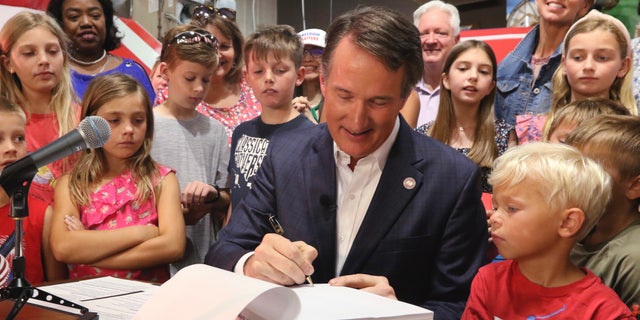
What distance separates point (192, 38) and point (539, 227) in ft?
7.18

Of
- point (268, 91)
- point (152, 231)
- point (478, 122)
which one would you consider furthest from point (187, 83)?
point (478, 122)

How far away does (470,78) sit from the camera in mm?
3090

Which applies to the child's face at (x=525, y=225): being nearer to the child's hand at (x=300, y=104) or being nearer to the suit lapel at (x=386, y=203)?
the suit lapel at (x=386, y=203)

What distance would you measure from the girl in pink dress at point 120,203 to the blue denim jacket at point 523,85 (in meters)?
1.65

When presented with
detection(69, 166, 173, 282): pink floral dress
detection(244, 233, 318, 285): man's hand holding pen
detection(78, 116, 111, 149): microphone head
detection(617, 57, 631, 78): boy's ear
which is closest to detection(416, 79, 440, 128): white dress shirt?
detection(617, 57, 631, 78): boy's ear

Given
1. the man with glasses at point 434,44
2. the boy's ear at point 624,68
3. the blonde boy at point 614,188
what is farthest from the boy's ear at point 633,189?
the man with glasses at point 434,44

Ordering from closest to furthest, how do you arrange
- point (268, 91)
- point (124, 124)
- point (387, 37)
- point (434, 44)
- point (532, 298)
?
point (532, 298) → point (387, 37) → point (124, 124) → point (268, 91) → point (434, 44)

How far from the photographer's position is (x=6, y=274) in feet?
6.36

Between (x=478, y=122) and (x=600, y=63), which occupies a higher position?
(x=600, y=63)

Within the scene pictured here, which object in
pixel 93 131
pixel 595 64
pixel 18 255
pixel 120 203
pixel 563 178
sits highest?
pixel 595 64

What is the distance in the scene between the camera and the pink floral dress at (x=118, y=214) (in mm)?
2348

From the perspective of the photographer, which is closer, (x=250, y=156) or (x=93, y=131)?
(x=93, y=131)

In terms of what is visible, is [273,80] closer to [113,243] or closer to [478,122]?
[478,122]

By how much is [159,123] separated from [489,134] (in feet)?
5.19
